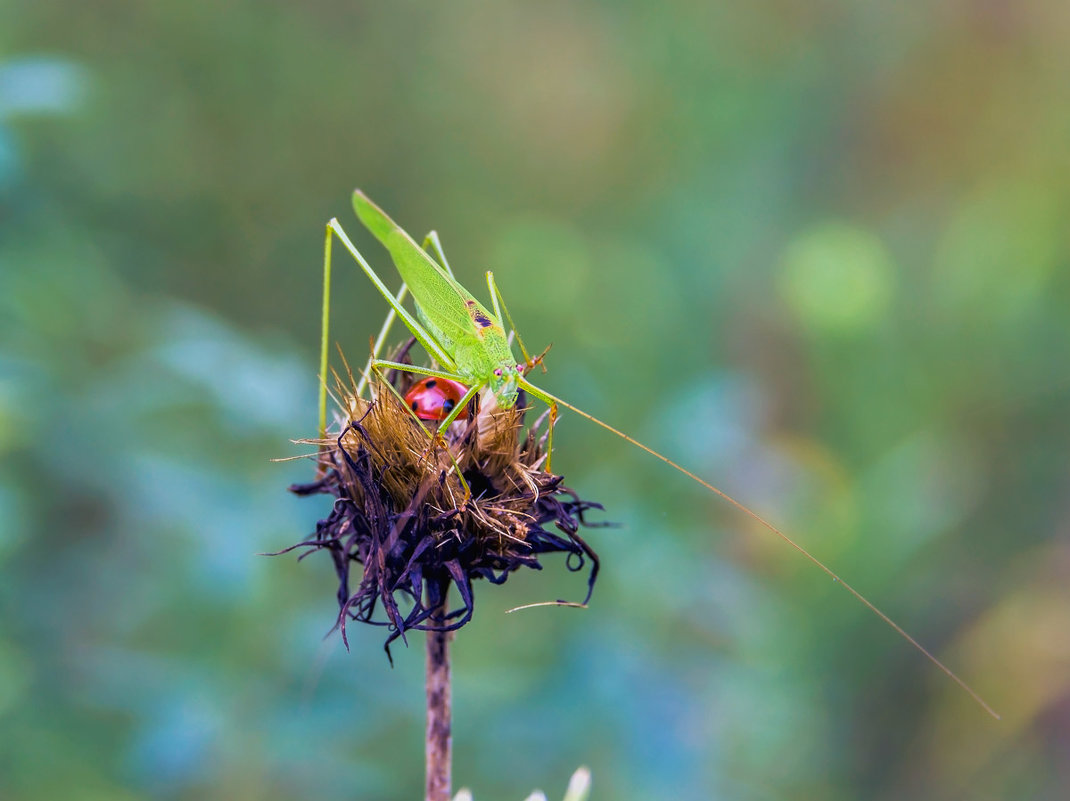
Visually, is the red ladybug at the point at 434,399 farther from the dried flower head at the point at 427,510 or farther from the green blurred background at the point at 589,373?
the green blurred background at the point at 589,373

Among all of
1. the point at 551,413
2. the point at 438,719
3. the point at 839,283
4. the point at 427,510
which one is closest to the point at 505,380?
the point at 551,413

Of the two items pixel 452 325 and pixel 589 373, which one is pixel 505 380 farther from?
pixel 589 373

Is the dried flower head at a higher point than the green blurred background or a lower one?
lower

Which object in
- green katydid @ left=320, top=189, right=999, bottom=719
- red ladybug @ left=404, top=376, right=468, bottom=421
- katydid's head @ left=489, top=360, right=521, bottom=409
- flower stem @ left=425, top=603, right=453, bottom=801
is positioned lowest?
flower stem @ left=425, top=603, right=453, bottom=801

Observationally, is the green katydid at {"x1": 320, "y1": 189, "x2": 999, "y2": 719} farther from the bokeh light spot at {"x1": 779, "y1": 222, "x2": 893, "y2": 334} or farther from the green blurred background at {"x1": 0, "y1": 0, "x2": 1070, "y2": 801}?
the bokeh light spot at {"x1": 779, "y1": 222, "x2": 893, "y2": 334}

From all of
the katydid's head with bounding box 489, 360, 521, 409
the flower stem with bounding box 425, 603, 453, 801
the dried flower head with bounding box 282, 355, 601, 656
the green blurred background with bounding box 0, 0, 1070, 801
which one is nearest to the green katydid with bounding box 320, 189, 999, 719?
the katydid's head with bounding box 489, 360, 521, 409

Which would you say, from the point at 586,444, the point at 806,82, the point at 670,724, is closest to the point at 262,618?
the point at 670,724

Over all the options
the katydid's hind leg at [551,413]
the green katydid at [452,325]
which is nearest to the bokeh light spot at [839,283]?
the green katydid at [452,325]
